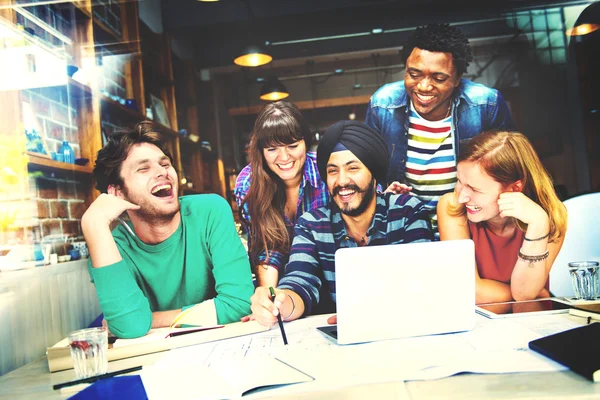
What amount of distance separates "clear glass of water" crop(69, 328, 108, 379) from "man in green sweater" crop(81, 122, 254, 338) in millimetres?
894

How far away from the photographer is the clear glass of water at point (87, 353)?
1559 millimetres

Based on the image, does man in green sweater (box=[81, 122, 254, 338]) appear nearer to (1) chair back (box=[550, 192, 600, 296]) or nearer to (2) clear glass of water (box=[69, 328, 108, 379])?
(2) clear glass of water (box=[69, 328, 108, 379])

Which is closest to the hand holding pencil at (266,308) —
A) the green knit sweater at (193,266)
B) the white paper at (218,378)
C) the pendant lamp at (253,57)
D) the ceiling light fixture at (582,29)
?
the white paper at (218,378)

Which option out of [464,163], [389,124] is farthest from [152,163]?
[464,163]

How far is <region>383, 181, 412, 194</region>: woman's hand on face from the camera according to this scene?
106 inches

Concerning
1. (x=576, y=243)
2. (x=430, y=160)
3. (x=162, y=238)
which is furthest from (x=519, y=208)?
(x=162, y=238)

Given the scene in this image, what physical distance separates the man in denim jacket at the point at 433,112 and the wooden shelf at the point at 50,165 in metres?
1.48

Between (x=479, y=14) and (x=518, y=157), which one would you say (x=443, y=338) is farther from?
(x=479, y=14)

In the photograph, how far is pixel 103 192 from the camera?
2.59 m

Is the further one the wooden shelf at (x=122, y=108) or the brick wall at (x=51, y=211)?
the wooden shelf at (x=122, y=108)

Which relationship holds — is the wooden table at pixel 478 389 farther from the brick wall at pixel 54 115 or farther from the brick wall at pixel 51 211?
the brick wall at pixel 54 115

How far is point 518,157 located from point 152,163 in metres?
1.94

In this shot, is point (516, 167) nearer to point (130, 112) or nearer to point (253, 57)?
point (253, 57)

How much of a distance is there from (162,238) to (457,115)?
170 centimetres
